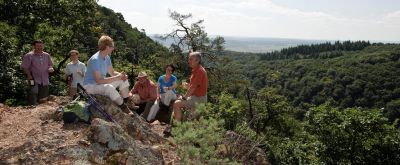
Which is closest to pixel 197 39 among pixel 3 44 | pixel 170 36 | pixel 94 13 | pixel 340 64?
pixel 170 36

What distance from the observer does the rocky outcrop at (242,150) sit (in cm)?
691

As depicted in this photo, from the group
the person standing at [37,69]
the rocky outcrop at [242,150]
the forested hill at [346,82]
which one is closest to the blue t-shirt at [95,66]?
the rocky outcrop at [242,150]

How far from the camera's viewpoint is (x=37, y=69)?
29.3ft

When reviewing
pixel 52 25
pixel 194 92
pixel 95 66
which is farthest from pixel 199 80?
pixel 52 25

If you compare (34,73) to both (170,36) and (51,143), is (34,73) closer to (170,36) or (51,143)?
(51,143)

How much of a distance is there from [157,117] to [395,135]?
665 inches

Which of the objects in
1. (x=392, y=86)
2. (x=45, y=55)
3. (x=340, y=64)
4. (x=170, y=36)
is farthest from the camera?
(x=340, y=64)

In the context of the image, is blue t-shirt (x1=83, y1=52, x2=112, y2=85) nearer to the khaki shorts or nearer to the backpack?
the backpack

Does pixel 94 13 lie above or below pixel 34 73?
above

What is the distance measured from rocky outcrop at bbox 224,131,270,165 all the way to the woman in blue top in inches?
89.8

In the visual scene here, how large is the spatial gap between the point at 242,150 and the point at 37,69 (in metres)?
5.05

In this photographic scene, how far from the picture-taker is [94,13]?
665 inches

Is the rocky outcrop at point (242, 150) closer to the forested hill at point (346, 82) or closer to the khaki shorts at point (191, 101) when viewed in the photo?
the khaki shorts at point (191, 101)

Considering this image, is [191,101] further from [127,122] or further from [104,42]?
[104,42]
